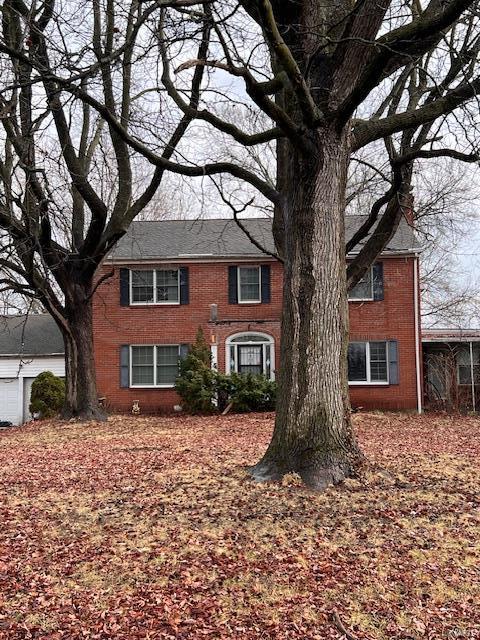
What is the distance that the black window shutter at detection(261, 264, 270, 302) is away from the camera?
65.3 feet

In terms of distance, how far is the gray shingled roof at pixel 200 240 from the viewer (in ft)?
65.2

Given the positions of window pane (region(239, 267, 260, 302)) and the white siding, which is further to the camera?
the white siding

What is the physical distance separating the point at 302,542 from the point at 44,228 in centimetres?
1064

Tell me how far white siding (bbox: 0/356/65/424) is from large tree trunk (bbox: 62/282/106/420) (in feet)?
27.1

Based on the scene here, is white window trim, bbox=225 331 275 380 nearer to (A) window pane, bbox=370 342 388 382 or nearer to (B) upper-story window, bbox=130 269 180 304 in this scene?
(B) upper-story window, bbox=130 269 180 304

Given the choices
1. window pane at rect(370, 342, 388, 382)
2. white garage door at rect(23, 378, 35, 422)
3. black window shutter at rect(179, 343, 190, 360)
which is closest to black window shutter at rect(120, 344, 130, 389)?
black window shutter at rect(179, 343, 190, 360)

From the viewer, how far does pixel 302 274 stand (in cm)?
696

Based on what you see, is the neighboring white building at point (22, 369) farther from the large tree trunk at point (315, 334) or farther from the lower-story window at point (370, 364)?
the large tree trunk at point (315, 334)

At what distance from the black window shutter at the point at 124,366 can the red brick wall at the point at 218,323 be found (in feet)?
0.46

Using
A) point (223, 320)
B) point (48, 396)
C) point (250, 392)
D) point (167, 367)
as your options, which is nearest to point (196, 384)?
point (250, 392)

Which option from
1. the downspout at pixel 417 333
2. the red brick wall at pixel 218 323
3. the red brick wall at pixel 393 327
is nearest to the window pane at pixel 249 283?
the red brick wall at pixel 218 323

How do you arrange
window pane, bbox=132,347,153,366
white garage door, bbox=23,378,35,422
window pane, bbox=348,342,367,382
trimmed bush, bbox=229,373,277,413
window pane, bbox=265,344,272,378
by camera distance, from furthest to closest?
white garage door, bbox=23,378,35,422 → window pane, bbox=132,347,153,366 → window pane, bbox=265,344,272,378 → window pane, bbox=348,342,367,382 → trimmed bush, bbox=229,373,277,413

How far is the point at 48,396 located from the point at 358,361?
9970mm

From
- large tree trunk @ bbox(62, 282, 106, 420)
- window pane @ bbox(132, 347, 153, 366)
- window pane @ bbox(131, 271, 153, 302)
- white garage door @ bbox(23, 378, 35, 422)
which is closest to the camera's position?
large tree trunk @ bbox(62, 282, 106, 420)
